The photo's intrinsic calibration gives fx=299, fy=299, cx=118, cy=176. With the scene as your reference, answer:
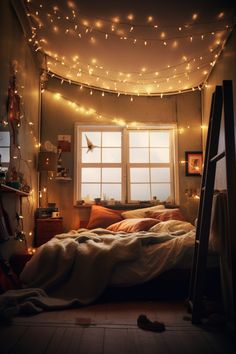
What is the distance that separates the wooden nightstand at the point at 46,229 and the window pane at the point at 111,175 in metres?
1.28

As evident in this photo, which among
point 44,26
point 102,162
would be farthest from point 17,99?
point 102,162

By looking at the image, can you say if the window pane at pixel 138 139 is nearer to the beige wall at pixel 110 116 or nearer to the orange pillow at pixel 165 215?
the beige wall at pixel 110 116

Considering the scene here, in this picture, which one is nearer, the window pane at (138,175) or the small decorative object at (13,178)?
the small decorative object at (13,178)

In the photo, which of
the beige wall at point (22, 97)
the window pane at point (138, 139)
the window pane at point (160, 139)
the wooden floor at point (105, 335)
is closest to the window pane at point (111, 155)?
the window pane at point (138, 139)

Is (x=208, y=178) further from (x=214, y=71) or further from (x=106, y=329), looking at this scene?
(x=214, y=71)

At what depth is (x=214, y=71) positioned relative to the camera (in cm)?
467

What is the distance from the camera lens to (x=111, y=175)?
17.9 ft

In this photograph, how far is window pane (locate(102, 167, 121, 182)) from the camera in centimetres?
545

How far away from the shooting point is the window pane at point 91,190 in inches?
211

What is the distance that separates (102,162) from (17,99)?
2.21m

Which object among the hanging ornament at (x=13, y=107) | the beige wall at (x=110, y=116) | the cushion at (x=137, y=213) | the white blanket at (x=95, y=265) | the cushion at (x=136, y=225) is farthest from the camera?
the beige wall at (x=110, y=116)

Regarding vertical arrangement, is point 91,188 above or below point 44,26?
below

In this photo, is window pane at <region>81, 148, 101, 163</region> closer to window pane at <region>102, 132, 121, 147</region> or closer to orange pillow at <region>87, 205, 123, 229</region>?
window pane at <region>102, 132, 121, 147</region>

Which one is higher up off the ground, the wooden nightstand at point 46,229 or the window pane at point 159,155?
the window pane at point 159,155
